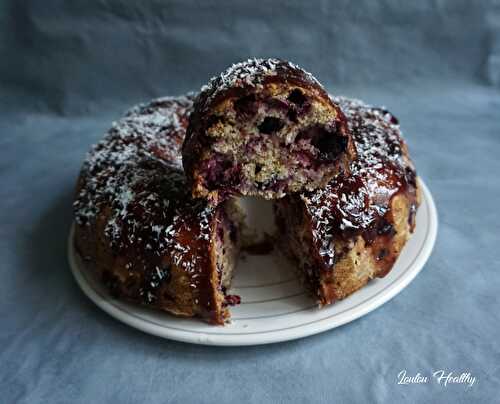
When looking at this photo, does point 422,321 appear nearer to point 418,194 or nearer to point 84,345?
point 418,194

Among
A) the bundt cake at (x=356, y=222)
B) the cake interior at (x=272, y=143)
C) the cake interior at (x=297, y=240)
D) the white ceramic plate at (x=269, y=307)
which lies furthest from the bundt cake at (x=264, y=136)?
the white ceramic plate at (x=269, y=307)

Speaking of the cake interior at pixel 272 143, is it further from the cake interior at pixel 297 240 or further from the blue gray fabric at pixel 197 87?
the blue gray fabric at pixel 197 87

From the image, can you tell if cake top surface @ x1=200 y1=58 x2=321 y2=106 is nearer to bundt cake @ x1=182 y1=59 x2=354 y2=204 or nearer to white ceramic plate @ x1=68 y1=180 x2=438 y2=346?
bundt cake @ x1=182 y1=59 x2=354 y2=204

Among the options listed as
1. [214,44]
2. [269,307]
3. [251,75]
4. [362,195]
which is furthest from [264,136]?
[214,44]

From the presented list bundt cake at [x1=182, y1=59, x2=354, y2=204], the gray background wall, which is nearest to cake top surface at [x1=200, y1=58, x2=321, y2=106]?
bundt cake at [x1=182, y1=59, x2=354, y2=204]

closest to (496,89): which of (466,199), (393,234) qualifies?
(466,199)
